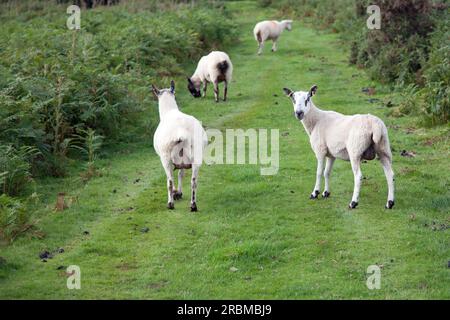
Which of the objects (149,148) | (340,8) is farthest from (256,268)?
(340,8)

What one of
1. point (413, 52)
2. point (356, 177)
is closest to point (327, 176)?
point (356, 177)

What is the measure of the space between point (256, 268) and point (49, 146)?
21.4ft

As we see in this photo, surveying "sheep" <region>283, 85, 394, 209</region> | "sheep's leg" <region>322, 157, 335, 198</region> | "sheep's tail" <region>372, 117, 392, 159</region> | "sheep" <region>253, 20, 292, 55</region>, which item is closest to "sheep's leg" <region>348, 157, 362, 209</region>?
"sheep" <region>283, 85, 394, 209</region>

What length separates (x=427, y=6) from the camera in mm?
22812

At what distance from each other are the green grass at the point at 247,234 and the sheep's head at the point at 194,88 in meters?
5.96

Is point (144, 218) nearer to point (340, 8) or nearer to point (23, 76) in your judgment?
point (23, 76)

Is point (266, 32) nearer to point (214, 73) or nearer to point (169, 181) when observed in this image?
point (214, 73)

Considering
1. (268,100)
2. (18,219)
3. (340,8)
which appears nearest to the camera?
(18,219)

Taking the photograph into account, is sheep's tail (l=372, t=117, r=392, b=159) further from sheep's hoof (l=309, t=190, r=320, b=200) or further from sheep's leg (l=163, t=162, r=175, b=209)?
sheep's leg (l=163, t=162, r=175, b=209)

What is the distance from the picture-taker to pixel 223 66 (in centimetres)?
2153

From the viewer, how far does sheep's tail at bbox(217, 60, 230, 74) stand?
21.5 meters

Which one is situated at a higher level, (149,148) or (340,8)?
(340,8)
